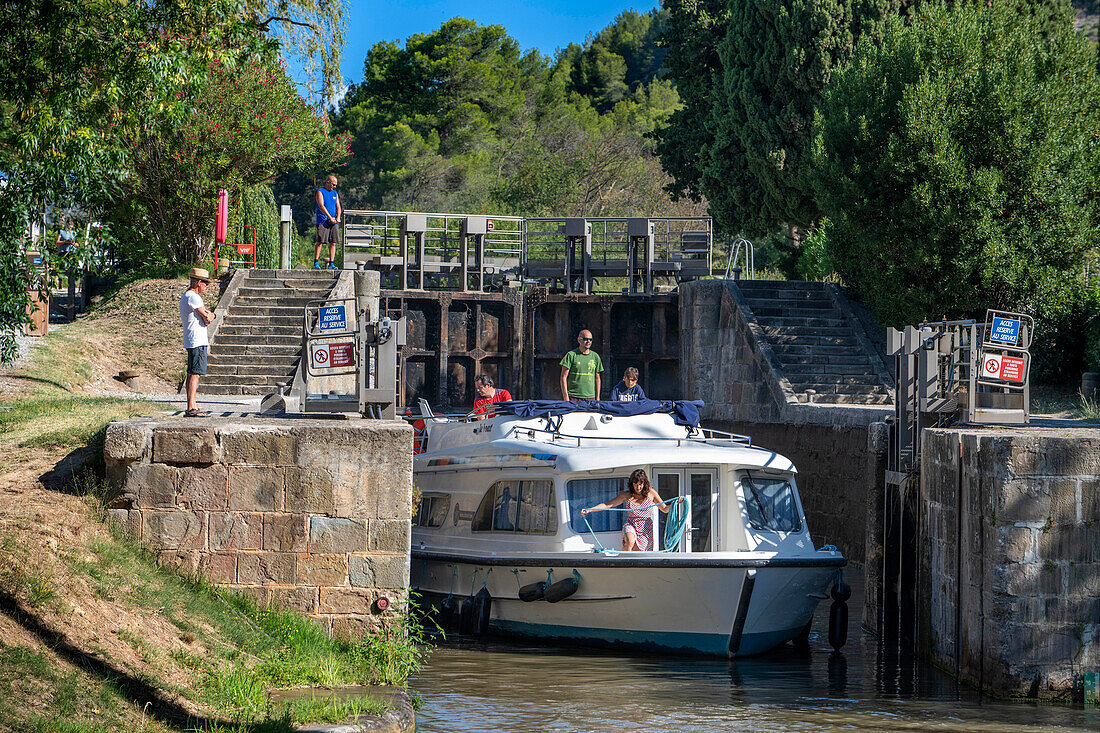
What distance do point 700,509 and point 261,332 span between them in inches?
431

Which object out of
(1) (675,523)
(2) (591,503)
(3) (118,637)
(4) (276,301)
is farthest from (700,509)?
(4) (276,301)

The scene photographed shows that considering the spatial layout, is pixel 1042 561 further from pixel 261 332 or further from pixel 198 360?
pixel 261 332

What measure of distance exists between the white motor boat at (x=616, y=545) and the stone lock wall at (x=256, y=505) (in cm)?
300

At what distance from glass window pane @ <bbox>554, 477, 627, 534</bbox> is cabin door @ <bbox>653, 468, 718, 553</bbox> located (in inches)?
16.2

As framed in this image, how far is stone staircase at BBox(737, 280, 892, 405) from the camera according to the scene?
778 inches

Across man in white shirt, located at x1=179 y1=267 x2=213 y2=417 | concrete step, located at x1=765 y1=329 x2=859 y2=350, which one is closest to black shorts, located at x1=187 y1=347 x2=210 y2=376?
man in white shirt, located at x1=179 y1=267 x2=213 y2=417

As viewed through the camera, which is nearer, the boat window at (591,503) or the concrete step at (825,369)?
the boat window at (591,503)

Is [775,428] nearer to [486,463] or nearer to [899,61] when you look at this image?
[899,61]

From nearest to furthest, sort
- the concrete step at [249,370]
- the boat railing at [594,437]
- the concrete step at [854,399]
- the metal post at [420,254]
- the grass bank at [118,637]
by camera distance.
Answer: the grass bank at [118,637] → the boat railing at [594,437] → the concrete step at [249,370] → the concrete step at [854,399] → the metal post at [420,254]

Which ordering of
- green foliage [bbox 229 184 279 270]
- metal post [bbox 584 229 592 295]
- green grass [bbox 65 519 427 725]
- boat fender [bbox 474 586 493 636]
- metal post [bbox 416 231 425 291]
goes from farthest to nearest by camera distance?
1. green foliage [bbox 229 184 279 270]
2. metal post [bbox 584 229 592 295]
3. metal post [bbox 416 231 425 291]
4. boat fender [bbox 474 586 493 636]
5. green grass [bbox 65 519 427 725]

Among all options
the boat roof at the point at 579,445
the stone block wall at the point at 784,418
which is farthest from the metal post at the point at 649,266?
the boat roof at the point at 579,445

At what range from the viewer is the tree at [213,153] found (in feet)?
77.1

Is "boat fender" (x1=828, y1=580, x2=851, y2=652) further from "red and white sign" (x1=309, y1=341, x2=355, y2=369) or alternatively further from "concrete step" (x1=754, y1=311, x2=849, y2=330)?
Result: "concrete step" (x1=754, y1=311, x2=849, y2=330)

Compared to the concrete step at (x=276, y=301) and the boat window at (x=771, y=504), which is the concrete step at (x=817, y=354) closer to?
the concrete step at (x=276, y=301)
